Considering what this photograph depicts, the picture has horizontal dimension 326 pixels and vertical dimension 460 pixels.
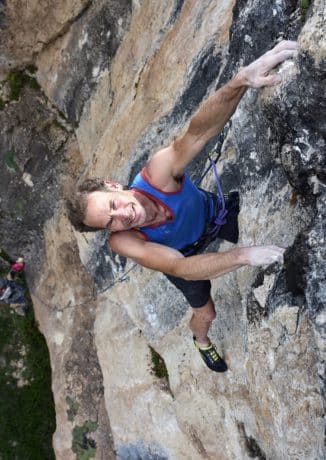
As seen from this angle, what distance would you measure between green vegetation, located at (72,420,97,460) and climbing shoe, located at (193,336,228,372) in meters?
4.53

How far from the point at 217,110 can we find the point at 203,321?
235 cm

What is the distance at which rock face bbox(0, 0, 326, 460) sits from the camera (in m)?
3.80

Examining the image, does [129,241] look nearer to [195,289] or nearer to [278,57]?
[195,289]

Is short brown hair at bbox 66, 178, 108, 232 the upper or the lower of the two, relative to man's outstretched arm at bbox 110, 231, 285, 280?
upper

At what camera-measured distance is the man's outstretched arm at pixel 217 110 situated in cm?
374

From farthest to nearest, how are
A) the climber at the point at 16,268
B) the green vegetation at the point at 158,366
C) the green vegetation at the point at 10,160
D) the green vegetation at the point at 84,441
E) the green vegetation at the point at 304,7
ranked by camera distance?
the climber at the point at 16,268
the green vegetation at the point at 10,160
the green vegetation at the point at 84,441
the green vegetation at the point at 158,366
the green vegetation at the point at 304,7

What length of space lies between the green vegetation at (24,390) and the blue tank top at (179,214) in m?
7.07

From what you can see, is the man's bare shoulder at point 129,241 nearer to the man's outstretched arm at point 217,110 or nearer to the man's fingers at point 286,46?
the man's outstretched arm at point 217,110

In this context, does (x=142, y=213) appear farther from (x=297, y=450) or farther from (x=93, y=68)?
(x=93, y=68)

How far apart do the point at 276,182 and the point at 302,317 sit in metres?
1.11

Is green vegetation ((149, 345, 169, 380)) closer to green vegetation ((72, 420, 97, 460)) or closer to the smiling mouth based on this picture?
green vegetation ((72, 420, 97, 460))

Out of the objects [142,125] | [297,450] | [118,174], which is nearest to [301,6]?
[297,450]

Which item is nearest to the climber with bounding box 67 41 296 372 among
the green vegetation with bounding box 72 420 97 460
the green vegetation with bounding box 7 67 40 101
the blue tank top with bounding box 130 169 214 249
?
the blue tank top with bounding box 130 169 214 249

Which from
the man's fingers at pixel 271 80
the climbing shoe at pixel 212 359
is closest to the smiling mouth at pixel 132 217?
the man's fingers at pixel 271 80
